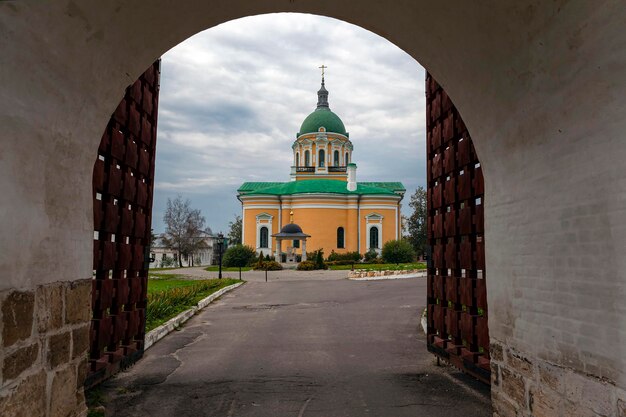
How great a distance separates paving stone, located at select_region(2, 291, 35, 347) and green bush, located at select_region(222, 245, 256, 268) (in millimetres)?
34864

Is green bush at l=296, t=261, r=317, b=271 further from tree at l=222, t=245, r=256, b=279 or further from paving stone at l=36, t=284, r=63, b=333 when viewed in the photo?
paving stone at l=36, t=284, r=63, b=333

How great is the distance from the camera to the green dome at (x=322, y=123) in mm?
48906

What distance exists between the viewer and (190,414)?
186 inches

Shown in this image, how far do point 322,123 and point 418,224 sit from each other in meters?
18.7

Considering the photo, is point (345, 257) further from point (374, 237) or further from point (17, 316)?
point (17, 316)

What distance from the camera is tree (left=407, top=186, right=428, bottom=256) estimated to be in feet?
186

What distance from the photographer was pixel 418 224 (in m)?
58.5

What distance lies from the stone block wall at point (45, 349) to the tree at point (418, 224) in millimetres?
53728

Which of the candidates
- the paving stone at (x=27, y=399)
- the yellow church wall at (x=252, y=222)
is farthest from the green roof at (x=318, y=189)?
the paving stone at (x=27, y=399)

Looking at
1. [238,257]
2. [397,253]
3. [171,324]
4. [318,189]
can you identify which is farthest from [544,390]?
[318,189]

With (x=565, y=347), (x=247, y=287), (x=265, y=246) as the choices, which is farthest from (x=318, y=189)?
(x=565, y=347)

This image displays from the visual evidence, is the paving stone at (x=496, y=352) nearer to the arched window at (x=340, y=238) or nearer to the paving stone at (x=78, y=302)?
the paving stone at (x=78, y=302)

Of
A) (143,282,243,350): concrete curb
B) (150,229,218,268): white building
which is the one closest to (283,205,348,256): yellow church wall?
(150,229,218,268): white building

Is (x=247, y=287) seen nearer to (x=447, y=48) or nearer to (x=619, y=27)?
(x=447, y=48)
